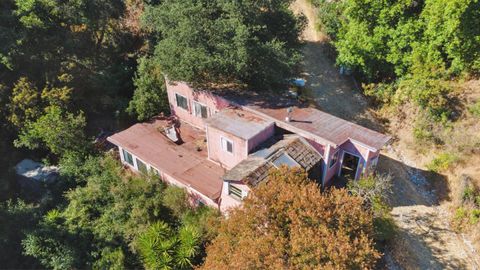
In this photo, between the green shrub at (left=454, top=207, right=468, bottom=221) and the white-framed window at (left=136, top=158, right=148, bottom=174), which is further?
the white-framed window at (left=136, top=158, right=148, bottom=174)

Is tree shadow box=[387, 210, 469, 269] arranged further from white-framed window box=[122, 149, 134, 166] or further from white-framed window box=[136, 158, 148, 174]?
white-framed window box=[122, 149, 134, 166]

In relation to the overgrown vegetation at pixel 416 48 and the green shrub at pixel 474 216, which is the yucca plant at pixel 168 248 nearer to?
the green shrub at pixel 474 216

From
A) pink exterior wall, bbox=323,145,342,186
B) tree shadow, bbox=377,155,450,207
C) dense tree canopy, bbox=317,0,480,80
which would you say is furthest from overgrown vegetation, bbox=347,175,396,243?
dense tree canopy, bbox=317,0,480,80

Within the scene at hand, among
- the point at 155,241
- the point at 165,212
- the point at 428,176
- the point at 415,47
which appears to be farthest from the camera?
the point at 415,47

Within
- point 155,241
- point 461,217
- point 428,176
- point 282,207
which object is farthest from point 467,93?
point 155,241

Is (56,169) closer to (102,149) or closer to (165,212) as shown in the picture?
(102,149)

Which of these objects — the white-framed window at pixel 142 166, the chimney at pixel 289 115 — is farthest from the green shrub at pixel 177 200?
the chimney at pixel 289 115

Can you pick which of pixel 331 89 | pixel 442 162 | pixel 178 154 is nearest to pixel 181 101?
pixel 178 154
